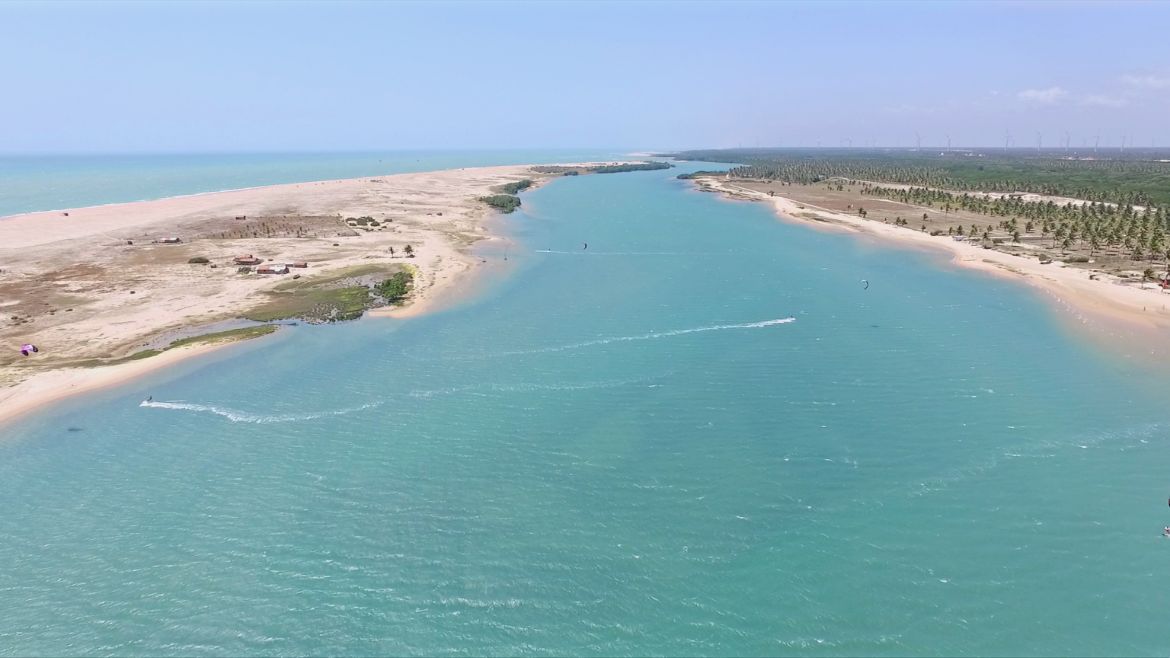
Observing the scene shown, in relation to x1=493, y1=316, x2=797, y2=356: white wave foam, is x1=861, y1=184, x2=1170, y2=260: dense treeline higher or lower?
higher

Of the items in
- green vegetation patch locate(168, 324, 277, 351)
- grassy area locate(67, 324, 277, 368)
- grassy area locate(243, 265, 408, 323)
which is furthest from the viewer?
grassy area locate(243, 265, 408, 323)

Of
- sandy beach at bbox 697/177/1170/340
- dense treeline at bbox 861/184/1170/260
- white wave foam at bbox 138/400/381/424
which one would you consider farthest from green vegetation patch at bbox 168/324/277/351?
dense treeline at bbox 861/184/1170/260

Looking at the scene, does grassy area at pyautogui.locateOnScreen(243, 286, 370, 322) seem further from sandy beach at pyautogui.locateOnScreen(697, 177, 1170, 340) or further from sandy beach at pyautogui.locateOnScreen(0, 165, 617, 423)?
sandy beach at pyautogui.locateOnScreen(697, 177, 1170, 340)

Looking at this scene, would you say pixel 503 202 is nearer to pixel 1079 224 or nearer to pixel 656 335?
pixel 656 335

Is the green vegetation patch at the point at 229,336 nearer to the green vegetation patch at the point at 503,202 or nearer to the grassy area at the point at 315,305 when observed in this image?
the grassy area at the point at 315,305

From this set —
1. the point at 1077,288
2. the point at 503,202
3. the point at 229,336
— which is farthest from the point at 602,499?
the point at 503,202

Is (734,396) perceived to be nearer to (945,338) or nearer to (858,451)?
(858,451)

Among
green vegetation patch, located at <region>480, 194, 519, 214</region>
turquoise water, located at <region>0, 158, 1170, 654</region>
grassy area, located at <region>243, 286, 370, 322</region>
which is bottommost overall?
turquoise water, located at <region>0, 158, 1170, 654</region>

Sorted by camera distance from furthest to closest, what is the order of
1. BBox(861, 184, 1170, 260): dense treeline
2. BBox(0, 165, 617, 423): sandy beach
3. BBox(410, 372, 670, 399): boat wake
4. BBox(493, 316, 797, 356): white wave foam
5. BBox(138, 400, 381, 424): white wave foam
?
1. BBox(861, 184, 1170, 260): dense treeline
2. BBox(493, 316, 797, 356): white wave foam
3. BBox(0, 165, 617, 423): sandy beach
4. BBox(410, 372, 670, 399): boat wake
5. BBox(138, 400, 381, 424): white wave foam

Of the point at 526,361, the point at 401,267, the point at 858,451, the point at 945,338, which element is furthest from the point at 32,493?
the point at 945,338

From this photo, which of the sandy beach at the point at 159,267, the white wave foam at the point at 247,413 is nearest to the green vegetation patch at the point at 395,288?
the sandy beach at the point at 159,267
